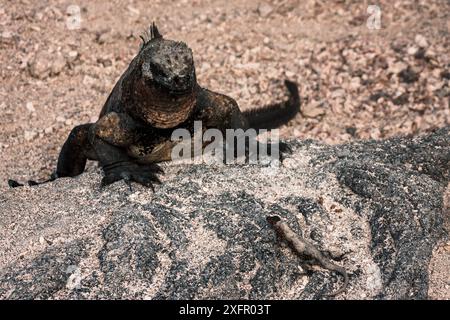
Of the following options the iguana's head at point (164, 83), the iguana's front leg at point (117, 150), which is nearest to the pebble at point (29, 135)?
the iguana's front leg at point (117, 150)

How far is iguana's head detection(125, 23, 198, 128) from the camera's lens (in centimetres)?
370

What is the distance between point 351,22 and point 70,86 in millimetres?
2803

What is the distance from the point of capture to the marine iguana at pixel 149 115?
147 inches

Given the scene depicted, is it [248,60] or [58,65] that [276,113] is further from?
[58,65]

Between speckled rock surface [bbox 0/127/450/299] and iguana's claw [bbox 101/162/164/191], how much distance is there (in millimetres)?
50

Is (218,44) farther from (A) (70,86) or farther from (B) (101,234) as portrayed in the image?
(B) (101,234)

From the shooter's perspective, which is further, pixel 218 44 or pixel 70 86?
pixel 218 44

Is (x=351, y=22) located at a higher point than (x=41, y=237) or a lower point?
higher

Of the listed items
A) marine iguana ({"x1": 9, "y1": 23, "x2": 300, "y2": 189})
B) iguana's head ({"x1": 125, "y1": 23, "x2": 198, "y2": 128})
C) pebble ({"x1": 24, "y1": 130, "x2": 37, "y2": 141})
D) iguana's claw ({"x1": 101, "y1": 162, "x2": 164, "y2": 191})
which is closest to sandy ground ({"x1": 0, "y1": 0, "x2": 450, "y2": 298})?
pebble ({"x1": 24, "y1": 130, "x2": 37, "y2": 141})

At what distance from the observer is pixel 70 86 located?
20.6 feet

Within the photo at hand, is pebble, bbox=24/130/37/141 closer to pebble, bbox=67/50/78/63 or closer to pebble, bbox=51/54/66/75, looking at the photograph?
pebble, bbox=51/54/66/75

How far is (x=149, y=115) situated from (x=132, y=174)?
35 cm

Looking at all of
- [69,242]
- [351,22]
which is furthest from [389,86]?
[69,242]
